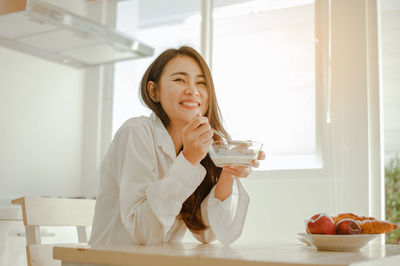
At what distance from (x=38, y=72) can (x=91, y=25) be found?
61 centimetres

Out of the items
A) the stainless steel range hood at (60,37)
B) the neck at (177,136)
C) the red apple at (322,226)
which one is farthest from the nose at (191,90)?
the stainless steel range hood at (60,37)

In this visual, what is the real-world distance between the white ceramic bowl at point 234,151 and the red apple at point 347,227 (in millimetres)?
221

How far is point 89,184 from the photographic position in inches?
112

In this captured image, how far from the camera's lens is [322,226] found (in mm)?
976

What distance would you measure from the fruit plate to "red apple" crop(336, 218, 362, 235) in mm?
35

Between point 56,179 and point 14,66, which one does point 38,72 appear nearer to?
point 14,66

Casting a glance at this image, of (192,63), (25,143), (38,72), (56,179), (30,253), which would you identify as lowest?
(30,253)

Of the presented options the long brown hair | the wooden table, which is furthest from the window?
the wooden table

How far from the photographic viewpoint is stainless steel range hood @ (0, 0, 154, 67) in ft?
6.62

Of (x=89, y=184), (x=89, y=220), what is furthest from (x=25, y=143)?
(x=89, y=220)

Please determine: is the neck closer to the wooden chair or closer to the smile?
the smile

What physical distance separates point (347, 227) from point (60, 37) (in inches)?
70.5

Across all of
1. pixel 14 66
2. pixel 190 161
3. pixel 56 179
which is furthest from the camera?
pixel 56 179

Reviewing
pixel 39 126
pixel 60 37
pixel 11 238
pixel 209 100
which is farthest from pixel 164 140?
pixel 39 126
